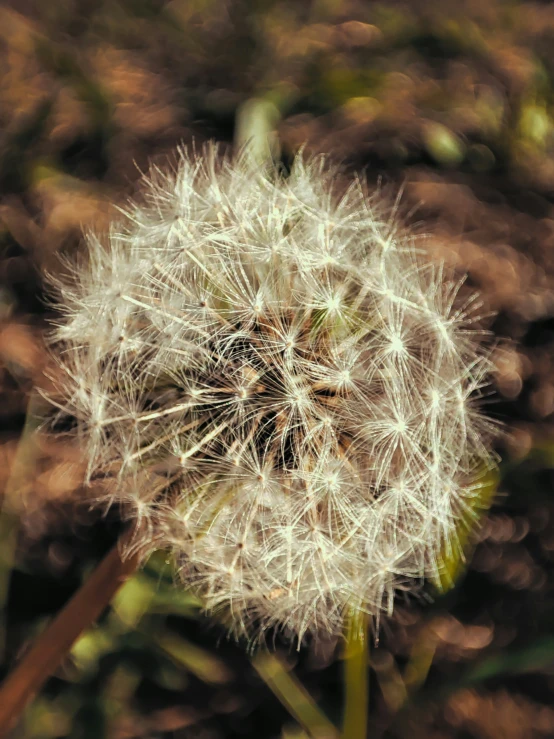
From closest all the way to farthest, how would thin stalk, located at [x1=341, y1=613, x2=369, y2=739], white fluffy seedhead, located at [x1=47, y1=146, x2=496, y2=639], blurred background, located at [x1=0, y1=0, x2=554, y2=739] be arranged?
white fluffy seedhead, located at [x1=47, y1=146, x2=496, y2=639] < thin stalk, located at [x1=341, y1=613, x2=369, y2=739] < blurred background, located at [x1=0, y1=0, x2=554, y2=739]

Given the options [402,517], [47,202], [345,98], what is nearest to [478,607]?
[402,517]

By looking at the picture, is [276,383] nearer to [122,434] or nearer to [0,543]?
[122,434]

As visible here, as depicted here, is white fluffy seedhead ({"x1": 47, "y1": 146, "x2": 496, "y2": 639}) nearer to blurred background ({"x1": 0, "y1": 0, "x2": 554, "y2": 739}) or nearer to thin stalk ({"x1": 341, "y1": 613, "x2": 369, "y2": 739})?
thin stalk ({"x1": 341, "y1": 613, "x2": 369, "y2": 739})

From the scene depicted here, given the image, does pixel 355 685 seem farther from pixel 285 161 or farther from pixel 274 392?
pixel 285 161

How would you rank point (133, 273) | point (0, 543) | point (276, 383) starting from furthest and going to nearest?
1. point (0, 543)
2. point (133, 273)
3. point (276, 383)

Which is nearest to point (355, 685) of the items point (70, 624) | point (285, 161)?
point (70, 624)

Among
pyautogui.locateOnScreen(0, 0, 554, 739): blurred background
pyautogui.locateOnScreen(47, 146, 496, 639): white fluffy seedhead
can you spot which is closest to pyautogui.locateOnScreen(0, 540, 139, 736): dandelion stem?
pyautogui.locateOnScreen(47, 146, 496, 639): white fluffy seedhead

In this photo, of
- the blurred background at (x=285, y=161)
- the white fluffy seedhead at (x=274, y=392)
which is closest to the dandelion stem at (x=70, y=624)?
the white fluffy seedhead at (x=274, y=392)
